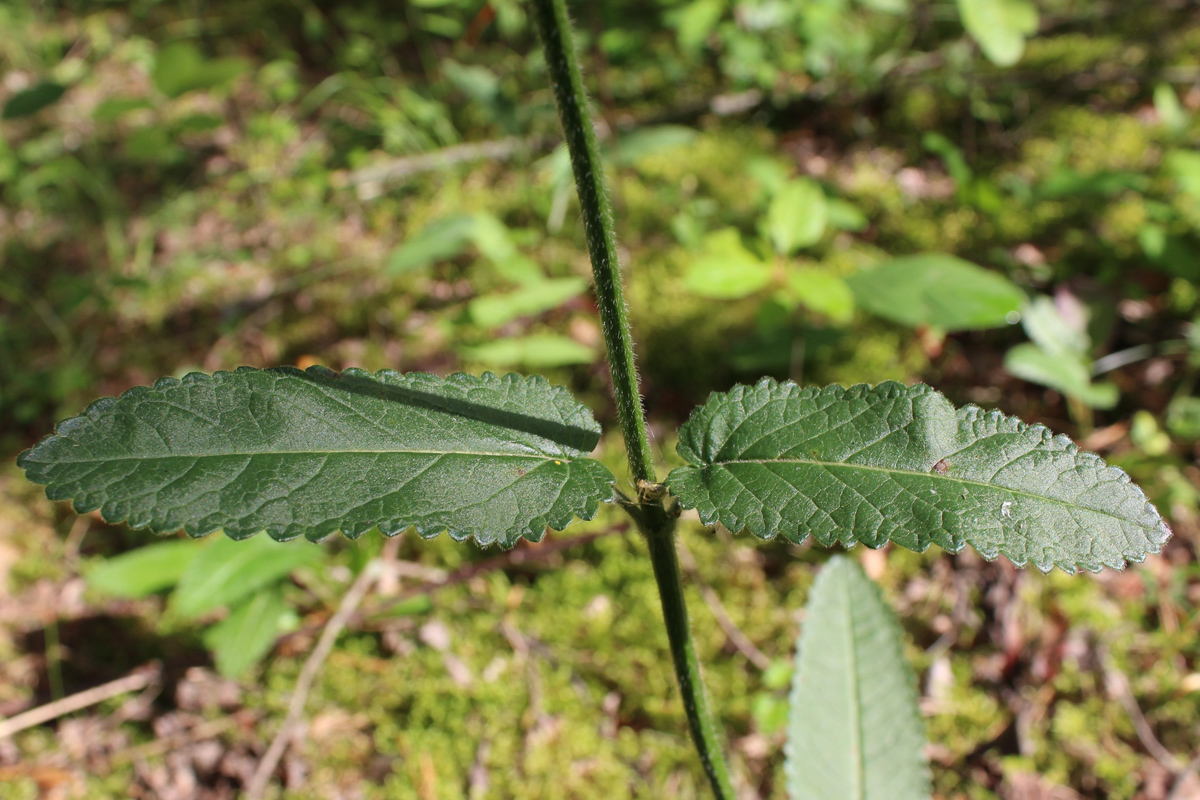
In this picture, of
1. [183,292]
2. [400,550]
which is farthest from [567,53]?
[183,292]

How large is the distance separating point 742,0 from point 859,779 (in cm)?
372

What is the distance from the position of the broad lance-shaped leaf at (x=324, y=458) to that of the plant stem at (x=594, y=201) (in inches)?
4.4

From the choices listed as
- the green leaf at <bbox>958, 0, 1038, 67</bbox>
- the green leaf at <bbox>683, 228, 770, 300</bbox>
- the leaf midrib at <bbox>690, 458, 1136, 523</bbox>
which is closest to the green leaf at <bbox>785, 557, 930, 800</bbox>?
the leaf midrib at <bbox>690, 458, 1136, 523</bbox>

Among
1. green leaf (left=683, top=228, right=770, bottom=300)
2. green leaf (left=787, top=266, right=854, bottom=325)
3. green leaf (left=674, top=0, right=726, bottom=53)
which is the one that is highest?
green leaf (left=674, top=0, right=726, bottom=53)

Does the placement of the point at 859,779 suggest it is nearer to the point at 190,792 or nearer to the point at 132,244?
the point at 190,792

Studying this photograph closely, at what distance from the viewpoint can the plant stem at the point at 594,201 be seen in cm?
62

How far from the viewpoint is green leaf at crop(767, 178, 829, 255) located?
258 centimetres

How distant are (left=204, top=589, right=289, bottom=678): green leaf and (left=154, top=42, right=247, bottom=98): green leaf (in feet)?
7.51

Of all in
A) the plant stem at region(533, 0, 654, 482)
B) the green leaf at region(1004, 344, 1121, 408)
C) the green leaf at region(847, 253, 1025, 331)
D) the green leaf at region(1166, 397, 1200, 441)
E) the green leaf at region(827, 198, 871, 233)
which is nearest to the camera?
the plant stem at region(533, 0, 654, 482)

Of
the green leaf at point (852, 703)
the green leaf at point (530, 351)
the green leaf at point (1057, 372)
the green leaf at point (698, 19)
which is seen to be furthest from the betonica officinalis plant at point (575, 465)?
the green leaf at point (698, 19)

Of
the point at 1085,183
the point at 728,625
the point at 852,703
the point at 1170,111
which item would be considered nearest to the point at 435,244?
the point at 728,625

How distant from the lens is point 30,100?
296 centimetres

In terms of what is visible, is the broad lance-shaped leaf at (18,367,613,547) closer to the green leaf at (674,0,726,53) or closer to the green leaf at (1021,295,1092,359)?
the green leaf at (1021,295,1092,359)

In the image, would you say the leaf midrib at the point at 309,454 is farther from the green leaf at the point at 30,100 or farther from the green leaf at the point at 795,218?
the green leaf at the point at 30,100
